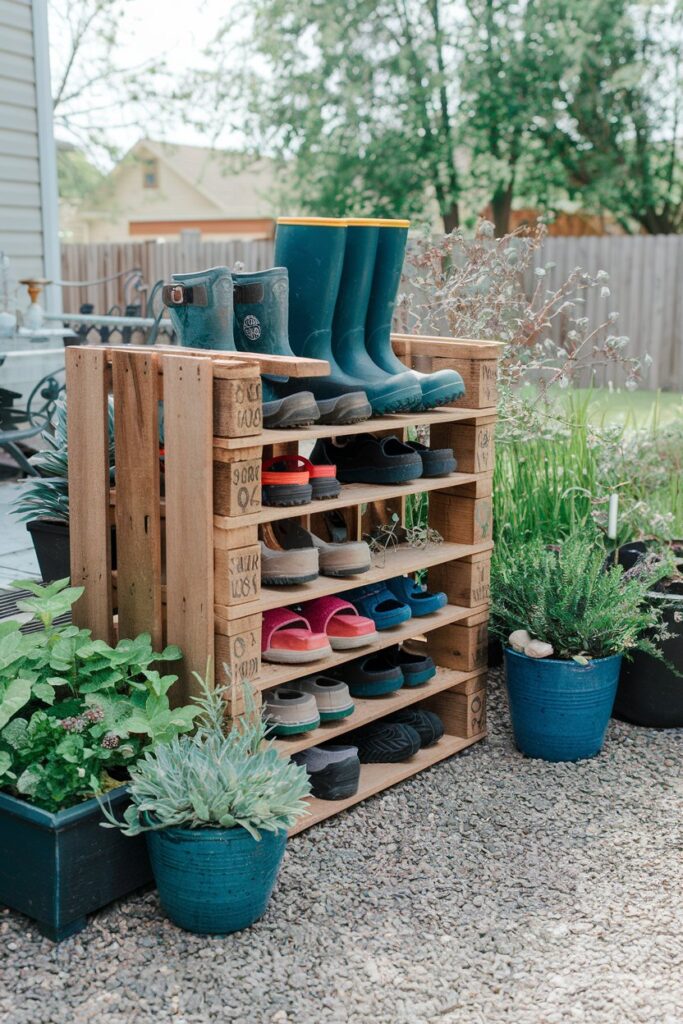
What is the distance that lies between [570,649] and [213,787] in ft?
4.24

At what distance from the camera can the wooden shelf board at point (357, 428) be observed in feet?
7.54

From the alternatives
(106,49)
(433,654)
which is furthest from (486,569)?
(106,49)

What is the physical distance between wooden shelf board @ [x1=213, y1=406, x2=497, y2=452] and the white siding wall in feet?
17.3

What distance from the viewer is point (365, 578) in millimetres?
2766

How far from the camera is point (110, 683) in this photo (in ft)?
7.72

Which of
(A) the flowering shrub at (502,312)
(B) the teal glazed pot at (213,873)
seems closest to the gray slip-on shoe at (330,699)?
(B) the teal glazed pot at (213,873)

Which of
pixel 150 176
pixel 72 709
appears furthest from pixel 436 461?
pixel 150 176

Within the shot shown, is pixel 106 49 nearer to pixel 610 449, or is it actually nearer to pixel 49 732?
pixel 610 449

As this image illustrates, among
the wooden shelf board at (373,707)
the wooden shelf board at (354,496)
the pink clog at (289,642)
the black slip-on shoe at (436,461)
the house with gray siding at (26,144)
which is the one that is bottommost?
the wooden shelf board at (373,707)

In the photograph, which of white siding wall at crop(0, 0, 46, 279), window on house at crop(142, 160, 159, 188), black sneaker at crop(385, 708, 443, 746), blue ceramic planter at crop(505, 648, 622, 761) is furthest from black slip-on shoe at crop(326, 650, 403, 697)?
window on house at crop(142, 160, 159, 188)

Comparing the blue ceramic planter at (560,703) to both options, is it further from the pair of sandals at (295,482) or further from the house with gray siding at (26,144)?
the house with gray siding at (26,144)

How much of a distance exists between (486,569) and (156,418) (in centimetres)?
118

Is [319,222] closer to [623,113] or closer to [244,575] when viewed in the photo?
[244,575]

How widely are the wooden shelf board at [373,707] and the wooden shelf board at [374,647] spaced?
130 mm
